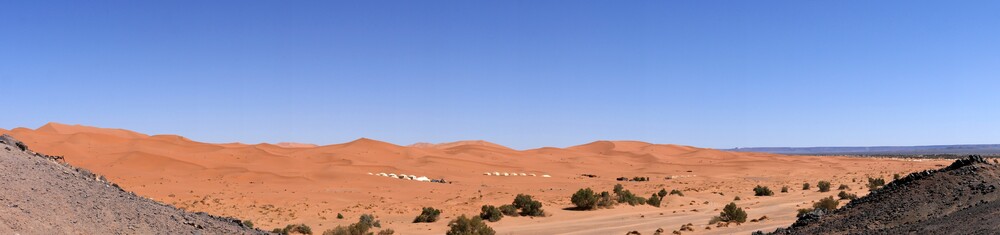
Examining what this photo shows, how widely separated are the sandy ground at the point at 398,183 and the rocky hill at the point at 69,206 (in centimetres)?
886

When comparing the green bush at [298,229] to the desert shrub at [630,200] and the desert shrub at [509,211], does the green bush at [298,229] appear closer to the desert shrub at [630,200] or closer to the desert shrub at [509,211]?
the desert shrub at [509,211]

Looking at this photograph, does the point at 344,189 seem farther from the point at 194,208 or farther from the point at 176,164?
the point at 176,164

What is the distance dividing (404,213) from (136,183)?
13661mm

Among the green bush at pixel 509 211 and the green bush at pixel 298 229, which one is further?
the green bush at pixel 509 211

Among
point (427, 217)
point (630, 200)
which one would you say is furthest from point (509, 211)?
point (630, 200)

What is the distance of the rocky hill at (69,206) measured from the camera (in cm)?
1049

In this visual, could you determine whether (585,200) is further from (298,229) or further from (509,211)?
(298,229)

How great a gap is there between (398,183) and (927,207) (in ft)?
91.6

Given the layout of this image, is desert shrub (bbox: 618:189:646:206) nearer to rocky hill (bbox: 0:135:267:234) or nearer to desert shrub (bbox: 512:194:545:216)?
desert shrub (bbox: 512:194:545:216)

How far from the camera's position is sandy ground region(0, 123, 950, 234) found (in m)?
24.5

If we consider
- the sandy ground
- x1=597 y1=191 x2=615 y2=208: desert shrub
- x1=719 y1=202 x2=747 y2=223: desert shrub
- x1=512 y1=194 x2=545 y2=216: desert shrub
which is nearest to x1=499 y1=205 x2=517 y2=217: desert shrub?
x1=512 y1=194 x2=545 y2=216: desert shrub

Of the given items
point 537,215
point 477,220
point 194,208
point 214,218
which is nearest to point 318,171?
point 194,208

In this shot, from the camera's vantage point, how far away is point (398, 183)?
125 feet

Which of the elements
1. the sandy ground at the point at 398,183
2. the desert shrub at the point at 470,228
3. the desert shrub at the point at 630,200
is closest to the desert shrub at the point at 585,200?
the sandy ground at the point at 398,183
